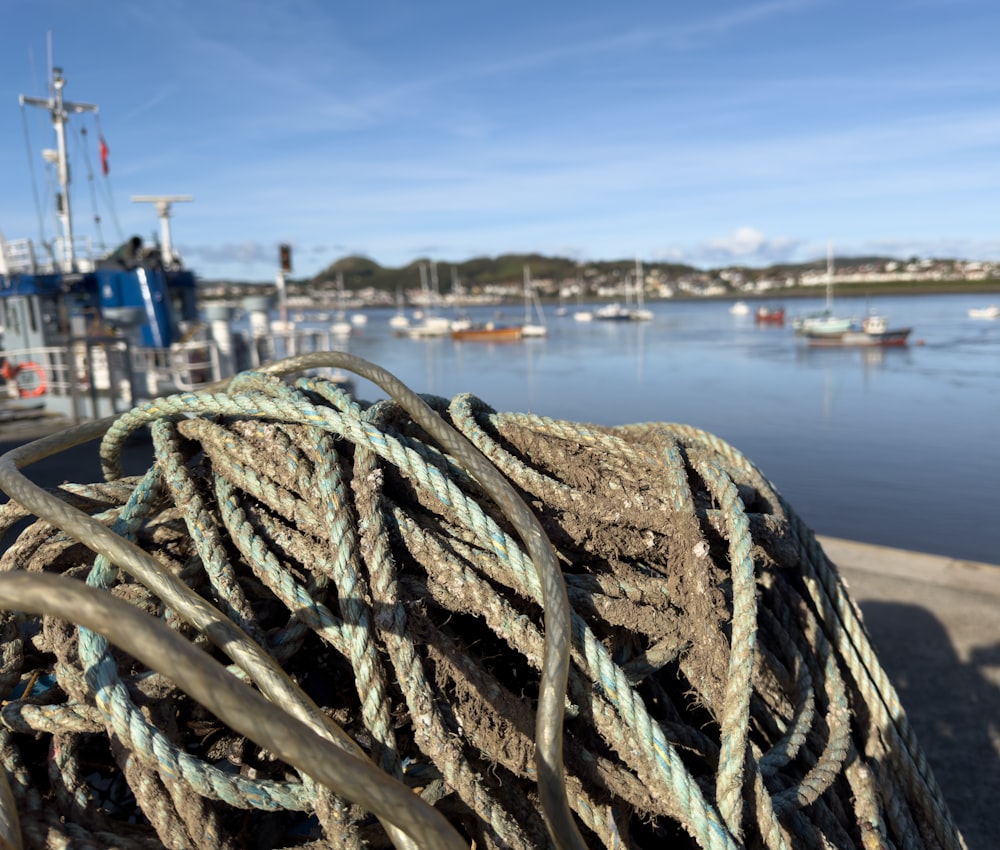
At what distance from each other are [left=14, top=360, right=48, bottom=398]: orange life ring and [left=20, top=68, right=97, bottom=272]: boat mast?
228 cm

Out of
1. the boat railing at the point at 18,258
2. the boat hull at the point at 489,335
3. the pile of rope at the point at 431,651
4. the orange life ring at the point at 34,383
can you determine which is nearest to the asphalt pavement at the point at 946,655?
the pile of rope at the point at 431,651

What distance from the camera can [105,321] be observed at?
13688 mm

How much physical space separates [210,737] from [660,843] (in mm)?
1097

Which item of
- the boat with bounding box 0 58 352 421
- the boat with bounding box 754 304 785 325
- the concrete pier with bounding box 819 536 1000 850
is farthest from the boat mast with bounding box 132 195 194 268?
the boat with bounding box 754 304 785 325

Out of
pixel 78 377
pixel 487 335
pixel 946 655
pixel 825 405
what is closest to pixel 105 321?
pixel 78 377

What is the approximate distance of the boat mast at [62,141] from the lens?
1423 cm

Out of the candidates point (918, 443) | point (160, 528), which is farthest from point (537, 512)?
point (918, 443)

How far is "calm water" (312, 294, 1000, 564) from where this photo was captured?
37.0 feet

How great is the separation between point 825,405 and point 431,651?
22339 millimetres

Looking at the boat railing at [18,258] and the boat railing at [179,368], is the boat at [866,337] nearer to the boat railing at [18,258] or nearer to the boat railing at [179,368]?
the boat railing at [179,368]

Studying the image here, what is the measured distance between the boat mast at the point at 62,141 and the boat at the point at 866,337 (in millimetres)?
38275

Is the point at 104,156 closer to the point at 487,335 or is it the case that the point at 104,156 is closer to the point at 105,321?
the point at 105,321

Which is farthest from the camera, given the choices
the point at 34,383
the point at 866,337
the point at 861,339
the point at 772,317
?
the point at 772,317

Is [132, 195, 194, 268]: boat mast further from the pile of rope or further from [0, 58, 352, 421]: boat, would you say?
the pile of rope
